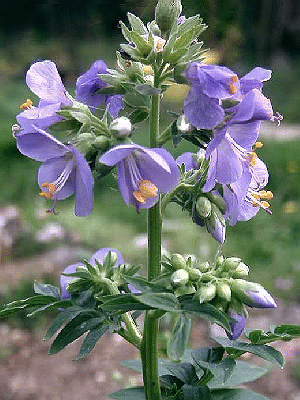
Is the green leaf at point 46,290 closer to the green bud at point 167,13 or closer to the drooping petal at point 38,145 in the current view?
the drooping petal at point 38,145

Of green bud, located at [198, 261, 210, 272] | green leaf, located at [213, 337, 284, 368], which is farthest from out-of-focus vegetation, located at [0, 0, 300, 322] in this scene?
green leaf, located at [213, 337, 284, 368]

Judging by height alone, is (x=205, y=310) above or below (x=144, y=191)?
below

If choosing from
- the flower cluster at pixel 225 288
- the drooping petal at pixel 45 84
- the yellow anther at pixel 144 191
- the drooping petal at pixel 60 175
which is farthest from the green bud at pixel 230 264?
the drooping petal at pixel 45 84

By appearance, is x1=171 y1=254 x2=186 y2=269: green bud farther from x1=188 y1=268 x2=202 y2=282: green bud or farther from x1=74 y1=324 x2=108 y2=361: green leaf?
x1=74 y1=324 x2=108 y2=361: green leaf

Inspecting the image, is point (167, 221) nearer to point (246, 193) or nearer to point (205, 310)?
point (246, 193)

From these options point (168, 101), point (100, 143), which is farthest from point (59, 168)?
point (168, 101)
